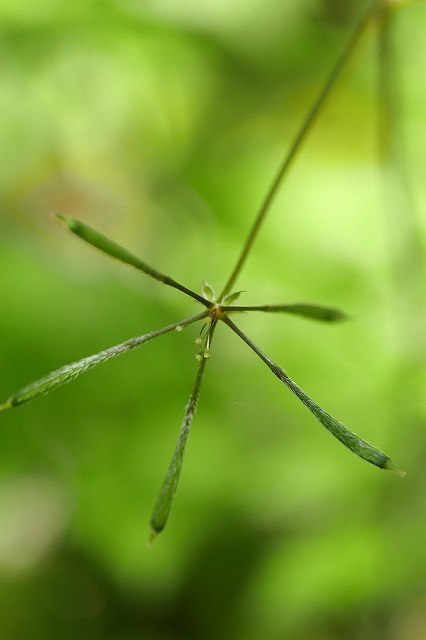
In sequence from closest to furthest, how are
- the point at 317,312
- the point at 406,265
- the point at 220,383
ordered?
1. the point at 317,312
2. the point at 406,265
3. the point at 220,383

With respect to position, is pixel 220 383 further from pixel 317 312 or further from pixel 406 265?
pixel 317 312

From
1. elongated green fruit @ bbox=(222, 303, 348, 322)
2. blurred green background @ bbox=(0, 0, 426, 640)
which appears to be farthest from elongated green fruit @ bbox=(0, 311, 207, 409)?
blurred green background @ bbox=(0, 0, 426, 640)

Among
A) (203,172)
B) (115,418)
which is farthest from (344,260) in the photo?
(115,418)

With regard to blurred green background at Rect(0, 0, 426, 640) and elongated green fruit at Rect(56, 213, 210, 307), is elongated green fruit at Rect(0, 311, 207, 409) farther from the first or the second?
blurred green background at Rect(0, 0, 426, 640)

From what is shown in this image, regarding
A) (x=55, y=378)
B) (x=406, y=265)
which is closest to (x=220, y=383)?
(x=406, y=265)

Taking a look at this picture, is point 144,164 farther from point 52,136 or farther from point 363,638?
point 363,638

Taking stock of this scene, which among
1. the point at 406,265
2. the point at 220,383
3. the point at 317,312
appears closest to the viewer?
the point at 317,312

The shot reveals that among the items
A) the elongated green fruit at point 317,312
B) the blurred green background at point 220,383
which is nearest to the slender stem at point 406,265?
the blurred green background at point 220,383

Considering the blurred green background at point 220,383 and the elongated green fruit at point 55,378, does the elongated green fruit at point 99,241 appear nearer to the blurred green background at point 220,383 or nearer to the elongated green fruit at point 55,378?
the elongated green fruit at point 55,378
